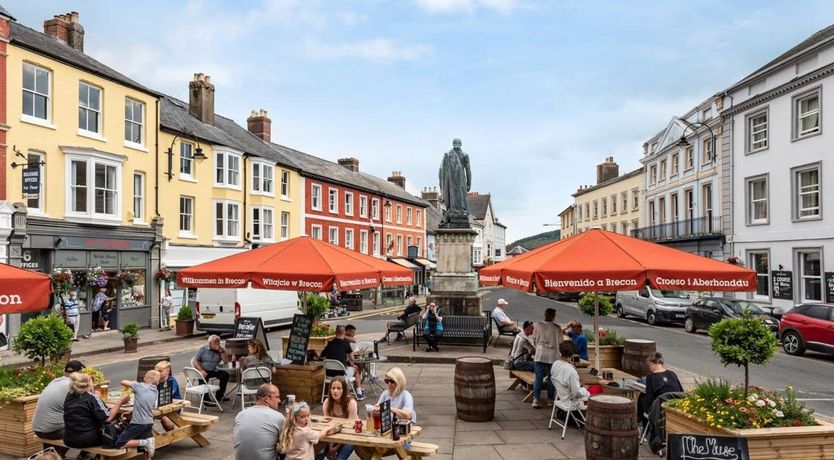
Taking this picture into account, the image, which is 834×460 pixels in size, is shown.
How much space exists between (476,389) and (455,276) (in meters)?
9.05

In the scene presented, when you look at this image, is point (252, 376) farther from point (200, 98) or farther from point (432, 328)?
point (200, 98)

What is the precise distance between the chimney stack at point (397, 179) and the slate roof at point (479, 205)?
55.6 ft

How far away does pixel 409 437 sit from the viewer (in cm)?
649

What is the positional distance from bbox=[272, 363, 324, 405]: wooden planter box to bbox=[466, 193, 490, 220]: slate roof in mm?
67039

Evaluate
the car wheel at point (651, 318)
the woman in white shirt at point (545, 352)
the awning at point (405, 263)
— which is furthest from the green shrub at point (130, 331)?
the awning at point (405, 263)

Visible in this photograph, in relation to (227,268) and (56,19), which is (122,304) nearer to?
(56,19)

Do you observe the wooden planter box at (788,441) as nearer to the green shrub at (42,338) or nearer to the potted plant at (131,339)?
the green shrub at (42,338)

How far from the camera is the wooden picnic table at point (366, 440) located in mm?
6277

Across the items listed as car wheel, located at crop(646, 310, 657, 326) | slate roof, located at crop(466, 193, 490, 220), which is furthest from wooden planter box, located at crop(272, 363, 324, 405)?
slate roof, located at crop(466, 193, 490, 220)

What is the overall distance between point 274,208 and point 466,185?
18.2 m

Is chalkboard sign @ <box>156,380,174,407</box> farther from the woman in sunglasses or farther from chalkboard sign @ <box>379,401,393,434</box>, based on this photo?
chalkboard sign @ <box>379,401,393,434</box>

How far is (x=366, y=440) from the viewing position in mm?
6328

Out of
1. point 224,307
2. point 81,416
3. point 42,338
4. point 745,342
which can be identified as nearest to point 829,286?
point 745,342

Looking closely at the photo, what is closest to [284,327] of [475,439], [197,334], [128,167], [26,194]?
[197,334]
